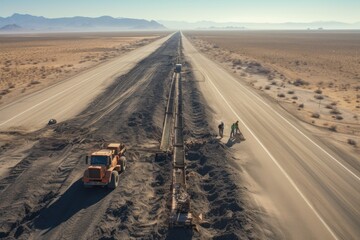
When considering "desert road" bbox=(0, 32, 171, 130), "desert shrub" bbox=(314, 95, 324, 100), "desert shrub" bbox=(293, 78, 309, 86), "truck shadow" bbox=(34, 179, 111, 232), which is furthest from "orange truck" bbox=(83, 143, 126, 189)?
"desert shrub" bbox=(293, 78, 309, 86)

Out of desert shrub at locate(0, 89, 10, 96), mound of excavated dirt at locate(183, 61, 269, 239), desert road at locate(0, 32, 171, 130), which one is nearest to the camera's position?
mound of excavated dirt at locate(183, 61, 269, 239)

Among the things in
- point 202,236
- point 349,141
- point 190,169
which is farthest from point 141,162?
point 349,141

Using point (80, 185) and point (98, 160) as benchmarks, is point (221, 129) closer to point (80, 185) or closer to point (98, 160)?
point (98, 160)

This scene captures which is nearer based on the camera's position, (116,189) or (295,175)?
(116,189)

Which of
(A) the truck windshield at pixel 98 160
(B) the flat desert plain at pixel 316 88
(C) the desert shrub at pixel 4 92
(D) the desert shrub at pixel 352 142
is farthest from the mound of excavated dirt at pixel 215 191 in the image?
(C) the desert shrub at pixel 4 92

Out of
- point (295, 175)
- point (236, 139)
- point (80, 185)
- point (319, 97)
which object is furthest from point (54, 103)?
point (319, 97)

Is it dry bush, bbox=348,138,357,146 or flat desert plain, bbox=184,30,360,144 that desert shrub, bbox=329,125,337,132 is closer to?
flat desert plain, bbox=184,30,360,144
